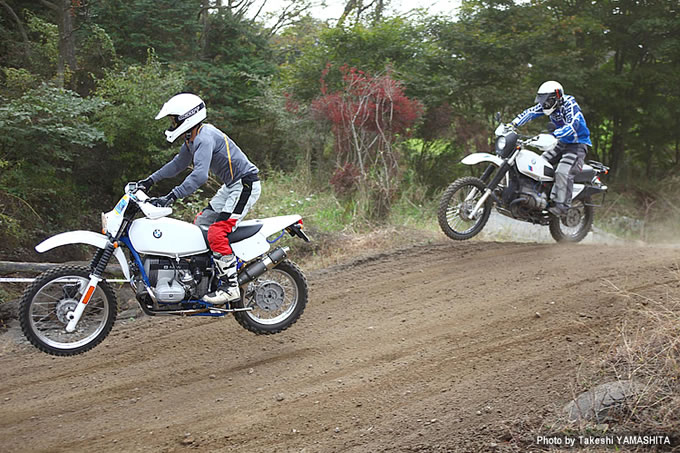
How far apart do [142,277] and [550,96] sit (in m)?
6.38

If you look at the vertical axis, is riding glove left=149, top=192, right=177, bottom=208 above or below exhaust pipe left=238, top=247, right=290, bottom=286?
above

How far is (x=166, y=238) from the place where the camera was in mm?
5543

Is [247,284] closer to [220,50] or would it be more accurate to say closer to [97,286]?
[97,286]

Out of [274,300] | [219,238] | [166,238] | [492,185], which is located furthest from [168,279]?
[492,185]

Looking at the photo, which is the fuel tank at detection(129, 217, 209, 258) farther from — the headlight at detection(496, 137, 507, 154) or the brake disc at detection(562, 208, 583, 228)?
the brake disc at detection(562, 208, 583, 228)

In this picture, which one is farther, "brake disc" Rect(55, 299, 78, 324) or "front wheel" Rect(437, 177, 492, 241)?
"front wheel" Rect(437, 177, 492, 241)

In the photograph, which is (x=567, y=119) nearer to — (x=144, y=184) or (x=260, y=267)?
(x=260, y=267)

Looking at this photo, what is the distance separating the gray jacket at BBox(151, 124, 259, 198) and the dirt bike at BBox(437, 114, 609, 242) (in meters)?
3.91

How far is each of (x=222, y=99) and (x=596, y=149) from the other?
1146cm

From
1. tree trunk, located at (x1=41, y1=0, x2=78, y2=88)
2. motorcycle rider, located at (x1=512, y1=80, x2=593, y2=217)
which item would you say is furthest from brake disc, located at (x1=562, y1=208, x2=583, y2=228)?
tree trunk, located at (x1=41, y1=0, x2=78, y2=88)

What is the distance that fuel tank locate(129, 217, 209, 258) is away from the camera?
5.47 metres

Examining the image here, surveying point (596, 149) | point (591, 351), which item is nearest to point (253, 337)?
point (591, 351)

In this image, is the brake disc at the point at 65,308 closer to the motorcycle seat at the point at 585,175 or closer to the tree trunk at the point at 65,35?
the motorcycle seat at the point at 585,175

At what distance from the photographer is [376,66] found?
51.6 feet
